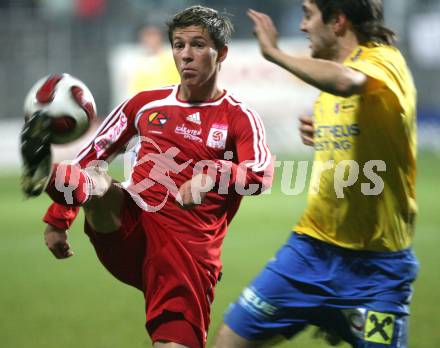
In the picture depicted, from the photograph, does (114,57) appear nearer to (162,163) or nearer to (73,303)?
(73,303)

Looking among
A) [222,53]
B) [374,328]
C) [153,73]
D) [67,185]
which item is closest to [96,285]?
[222,53]

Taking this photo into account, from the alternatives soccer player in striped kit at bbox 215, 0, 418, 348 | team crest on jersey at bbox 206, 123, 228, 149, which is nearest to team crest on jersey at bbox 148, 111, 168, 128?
team crest on jersey at bbox 206, 123, 228, 149

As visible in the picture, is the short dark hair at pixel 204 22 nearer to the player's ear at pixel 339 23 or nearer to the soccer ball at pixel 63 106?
the soccer ball at pixel 63 106

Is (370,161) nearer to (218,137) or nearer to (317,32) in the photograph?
(317,32)

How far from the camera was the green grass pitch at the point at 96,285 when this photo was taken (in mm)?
5879

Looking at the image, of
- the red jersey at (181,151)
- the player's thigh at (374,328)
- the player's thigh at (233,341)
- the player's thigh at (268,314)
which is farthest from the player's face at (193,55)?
the player's thigh at (374,328)

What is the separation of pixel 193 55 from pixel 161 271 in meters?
1.06

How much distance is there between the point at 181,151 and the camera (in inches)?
169

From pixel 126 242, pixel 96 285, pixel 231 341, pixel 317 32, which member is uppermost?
pixel 317 32

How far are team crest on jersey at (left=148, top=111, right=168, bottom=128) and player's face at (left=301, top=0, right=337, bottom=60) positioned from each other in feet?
2.72

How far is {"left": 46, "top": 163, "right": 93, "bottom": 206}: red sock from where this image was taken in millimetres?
3723

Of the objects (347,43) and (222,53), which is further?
(222,53)

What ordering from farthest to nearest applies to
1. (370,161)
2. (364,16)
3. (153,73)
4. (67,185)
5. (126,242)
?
(153,73) → (126,242) → (364,16) → (370,161) → (67,185)

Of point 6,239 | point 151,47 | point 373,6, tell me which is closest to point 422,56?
point 151,47
